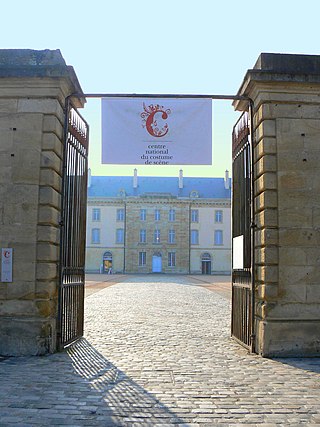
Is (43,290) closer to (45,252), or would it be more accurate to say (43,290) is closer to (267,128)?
(45,252)

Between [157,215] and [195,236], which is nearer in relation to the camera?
[195,236]

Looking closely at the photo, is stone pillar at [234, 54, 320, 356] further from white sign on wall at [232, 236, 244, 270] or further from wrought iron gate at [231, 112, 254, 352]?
white sign on wall at [232, 236, 244, 270]

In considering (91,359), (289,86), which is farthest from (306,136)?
(91,359)

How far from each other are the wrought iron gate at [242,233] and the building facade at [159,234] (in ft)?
168

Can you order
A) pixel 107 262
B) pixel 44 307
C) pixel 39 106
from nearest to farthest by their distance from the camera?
pixel 44 307 → pixel 39 106 → pixel 107 262

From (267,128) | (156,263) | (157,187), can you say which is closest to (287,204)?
(267,128)

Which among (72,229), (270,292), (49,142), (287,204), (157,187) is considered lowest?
(270,292)

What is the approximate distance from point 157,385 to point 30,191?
3.35 meters

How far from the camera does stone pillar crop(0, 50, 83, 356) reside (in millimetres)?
7000

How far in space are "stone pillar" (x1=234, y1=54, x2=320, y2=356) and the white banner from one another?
1.06 meters

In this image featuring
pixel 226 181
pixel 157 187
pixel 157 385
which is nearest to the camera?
pixel 157 385

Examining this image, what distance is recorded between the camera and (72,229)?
8195 millimetres

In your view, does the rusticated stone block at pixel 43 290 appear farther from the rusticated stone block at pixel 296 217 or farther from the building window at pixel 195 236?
the building window at pixel 195 236

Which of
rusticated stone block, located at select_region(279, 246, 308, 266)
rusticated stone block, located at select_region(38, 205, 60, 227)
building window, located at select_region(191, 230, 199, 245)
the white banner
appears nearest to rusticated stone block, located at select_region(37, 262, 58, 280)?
rusticated stone block, located at select_region(38, 205, 60, 227)
